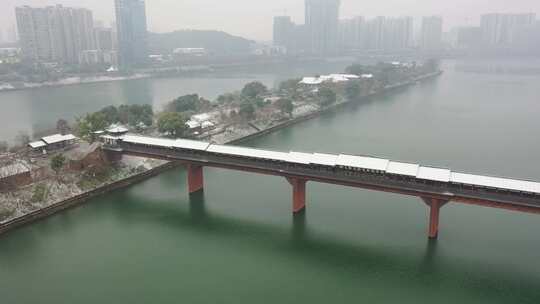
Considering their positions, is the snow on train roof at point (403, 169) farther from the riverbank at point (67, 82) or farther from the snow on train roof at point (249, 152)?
the riverbank at point (67, 82)

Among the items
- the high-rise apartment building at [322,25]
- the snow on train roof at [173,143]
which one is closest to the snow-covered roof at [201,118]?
the snow on train roof at [173,143]

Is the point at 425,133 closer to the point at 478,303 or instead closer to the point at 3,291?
the point at 478,303

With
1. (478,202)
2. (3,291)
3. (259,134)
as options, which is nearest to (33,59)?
(259,134)

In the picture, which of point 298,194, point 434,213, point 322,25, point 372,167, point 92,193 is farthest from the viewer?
point 322,25

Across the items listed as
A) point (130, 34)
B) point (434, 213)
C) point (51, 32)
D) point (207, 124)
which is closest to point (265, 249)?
point (434, 213)

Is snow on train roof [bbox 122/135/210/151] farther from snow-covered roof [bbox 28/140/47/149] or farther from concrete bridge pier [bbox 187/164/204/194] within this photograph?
snow-covered roof [bbox 28/140/47/149]

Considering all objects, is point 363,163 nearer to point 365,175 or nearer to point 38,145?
point 365,175

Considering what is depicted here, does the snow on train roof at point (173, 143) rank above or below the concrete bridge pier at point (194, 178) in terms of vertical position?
above
